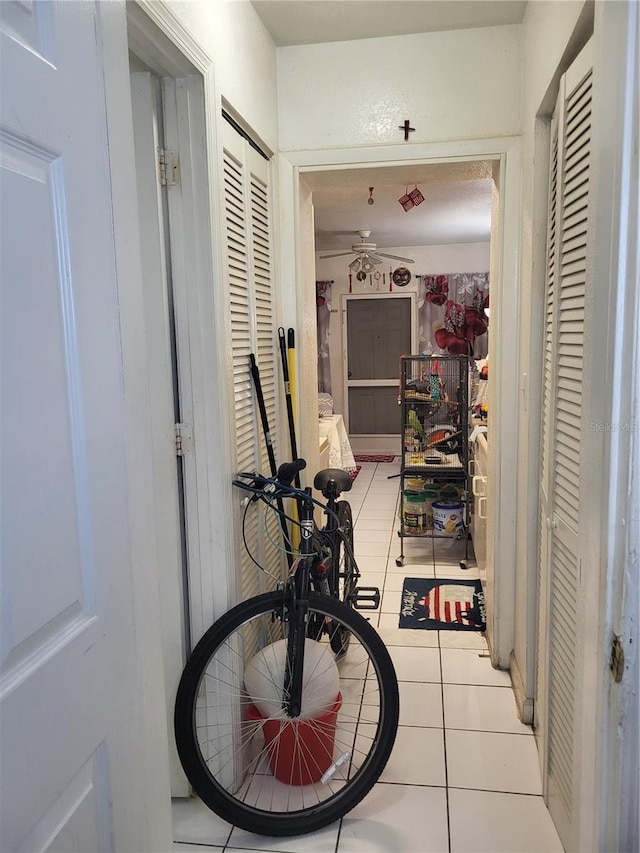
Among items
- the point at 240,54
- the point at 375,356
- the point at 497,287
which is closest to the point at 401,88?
the point at 240,54

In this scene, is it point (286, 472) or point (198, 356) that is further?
point (286, 472)

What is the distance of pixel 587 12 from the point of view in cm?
144

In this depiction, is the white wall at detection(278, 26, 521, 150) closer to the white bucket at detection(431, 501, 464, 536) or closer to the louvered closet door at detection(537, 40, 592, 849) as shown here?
the louvered closet door at detection(537, 40, 592, 849)

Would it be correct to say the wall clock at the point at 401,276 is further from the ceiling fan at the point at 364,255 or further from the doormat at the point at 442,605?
the doormat at the point at 442,605

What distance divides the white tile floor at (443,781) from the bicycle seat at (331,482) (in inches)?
34.2

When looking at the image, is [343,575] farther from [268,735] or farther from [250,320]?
[250,320]

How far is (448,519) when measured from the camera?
4109 mm

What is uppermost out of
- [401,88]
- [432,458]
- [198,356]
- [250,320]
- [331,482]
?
[401,88]

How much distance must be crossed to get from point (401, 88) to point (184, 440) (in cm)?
161

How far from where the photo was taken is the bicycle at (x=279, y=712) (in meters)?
1.88

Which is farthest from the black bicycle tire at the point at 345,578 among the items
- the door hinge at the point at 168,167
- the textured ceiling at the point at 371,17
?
the textured ceiling at the point at 371,17

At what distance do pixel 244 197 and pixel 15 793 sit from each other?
73.0 inches

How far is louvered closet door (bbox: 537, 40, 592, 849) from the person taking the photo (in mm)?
1579

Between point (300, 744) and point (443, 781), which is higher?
point (300, 744)
